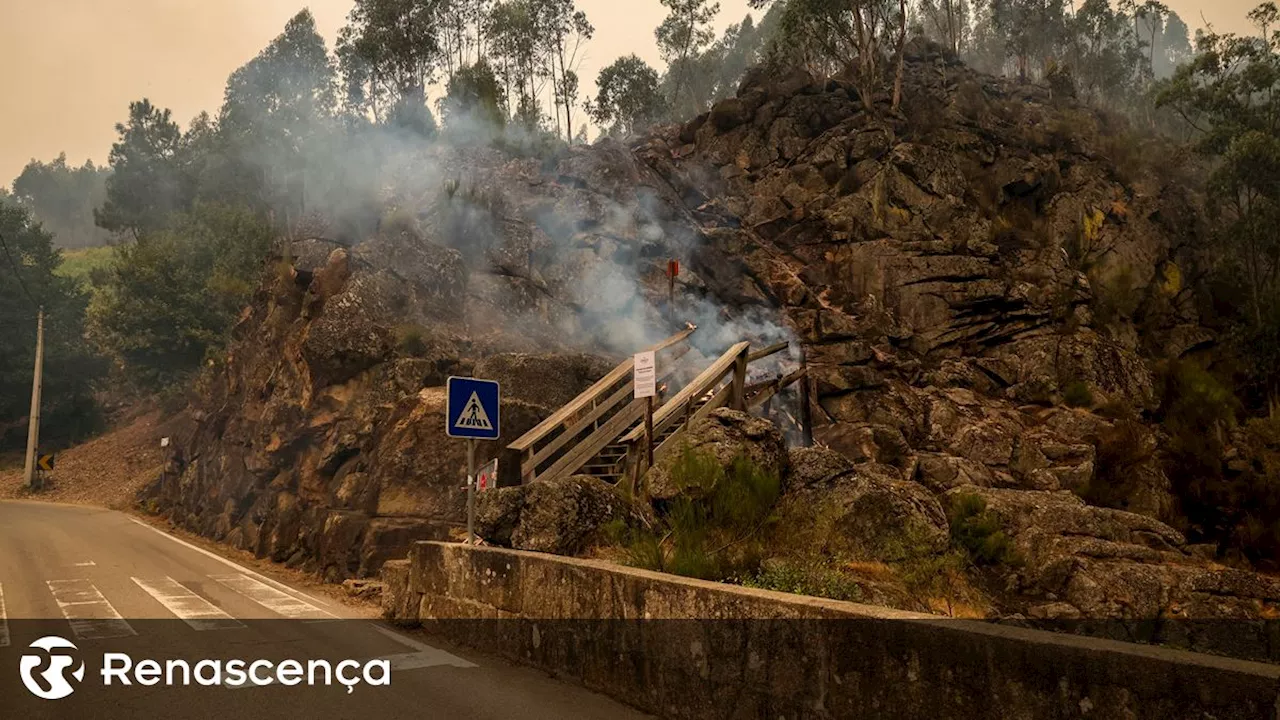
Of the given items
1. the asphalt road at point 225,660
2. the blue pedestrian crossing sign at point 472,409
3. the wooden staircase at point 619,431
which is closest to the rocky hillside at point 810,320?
the wooden staircase at point 619,431

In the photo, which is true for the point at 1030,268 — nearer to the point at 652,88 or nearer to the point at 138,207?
the point at 652,88

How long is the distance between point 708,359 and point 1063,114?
25.7 meters

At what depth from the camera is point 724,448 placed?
1002 cm

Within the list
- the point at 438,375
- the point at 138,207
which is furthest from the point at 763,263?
the point at 138,207

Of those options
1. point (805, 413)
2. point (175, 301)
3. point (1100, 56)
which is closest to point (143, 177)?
point (175, 301)

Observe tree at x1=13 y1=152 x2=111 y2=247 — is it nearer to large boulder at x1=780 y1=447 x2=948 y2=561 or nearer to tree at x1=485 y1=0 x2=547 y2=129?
tree at x1=485 y1=0 x2=547 y2=129

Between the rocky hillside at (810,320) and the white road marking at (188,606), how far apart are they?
2631 millimetres

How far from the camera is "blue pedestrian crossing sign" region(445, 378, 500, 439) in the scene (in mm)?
8102

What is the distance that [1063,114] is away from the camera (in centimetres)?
3578

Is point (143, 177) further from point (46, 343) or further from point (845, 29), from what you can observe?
point (845, 29)

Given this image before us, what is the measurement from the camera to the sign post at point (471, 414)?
26.6ft

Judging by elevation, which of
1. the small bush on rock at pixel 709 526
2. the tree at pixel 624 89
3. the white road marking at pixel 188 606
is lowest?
the white road marking at pixel 188 606

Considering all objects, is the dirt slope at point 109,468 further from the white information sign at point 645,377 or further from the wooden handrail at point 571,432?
the white information sign at point 645,377

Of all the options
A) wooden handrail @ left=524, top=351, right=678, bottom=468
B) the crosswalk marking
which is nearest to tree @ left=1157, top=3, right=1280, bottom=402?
wooden handrail @ left=524, top=351, right=678, bottom=468
